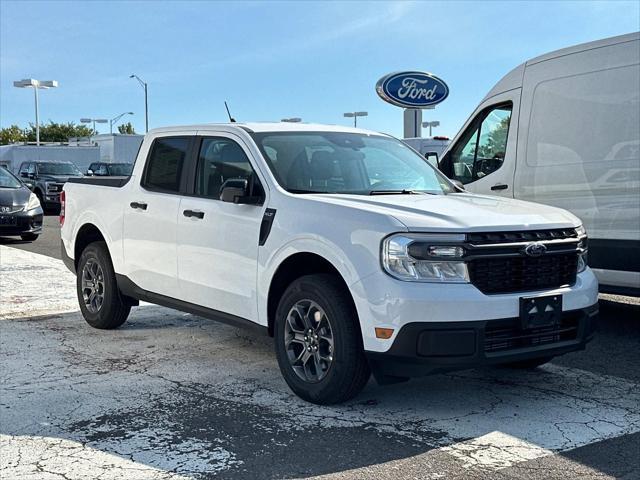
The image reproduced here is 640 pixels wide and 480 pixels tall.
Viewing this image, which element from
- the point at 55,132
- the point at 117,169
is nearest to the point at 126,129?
the point at 55,132

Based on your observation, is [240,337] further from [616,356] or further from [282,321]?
[616,356]

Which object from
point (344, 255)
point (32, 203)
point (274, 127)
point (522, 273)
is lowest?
point (32, 203)

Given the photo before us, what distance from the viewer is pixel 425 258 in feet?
14.6

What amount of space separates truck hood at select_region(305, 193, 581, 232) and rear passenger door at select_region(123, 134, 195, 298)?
5.05 ft

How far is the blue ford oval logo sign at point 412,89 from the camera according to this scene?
18.2m

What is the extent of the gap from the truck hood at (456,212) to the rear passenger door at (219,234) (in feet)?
2.09

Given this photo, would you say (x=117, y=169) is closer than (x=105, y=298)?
No

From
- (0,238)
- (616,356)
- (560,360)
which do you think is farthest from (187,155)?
(0,238)

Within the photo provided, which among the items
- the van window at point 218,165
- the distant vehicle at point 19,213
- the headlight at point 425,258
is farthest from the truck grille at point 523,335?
the distant vehicle at point 19,213

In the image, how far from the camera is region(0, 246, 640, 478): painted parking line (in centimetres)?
425

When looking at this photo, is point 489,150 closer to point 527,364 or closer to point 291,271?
point 527,364

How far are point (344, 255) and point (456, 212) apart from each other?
74 cm

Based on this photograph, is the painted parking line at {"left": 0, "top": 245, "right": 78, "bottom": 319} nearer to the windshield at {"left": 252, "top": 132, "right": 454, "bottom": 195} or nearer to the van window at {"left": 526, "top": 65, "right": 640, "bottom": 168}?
the windshield at {"left": 252, "top": 132, "right": 454, "bottom": 195}

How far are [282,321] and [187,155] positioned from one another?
187 cm
